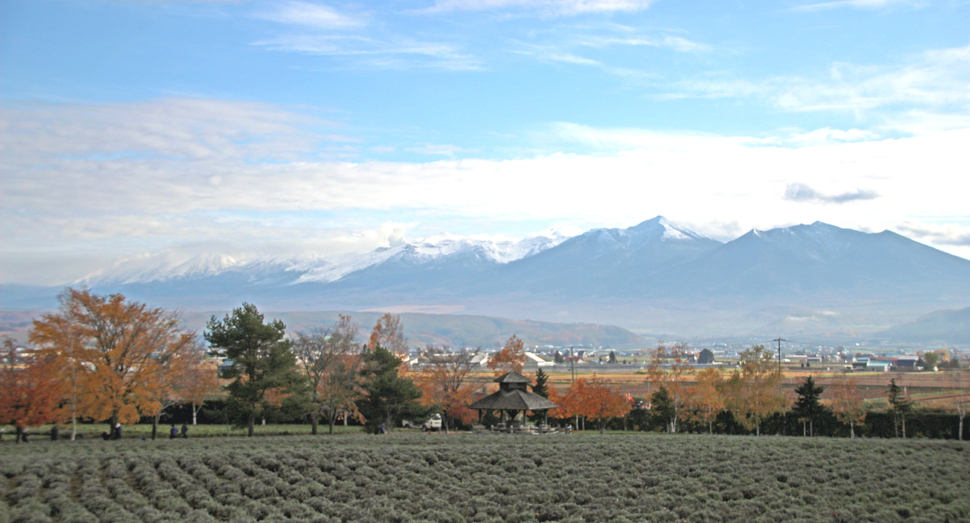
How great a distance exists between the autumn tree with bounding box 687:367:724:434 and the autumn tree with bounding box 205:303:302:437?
30.4m

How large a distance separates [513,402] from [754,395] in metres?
18.7

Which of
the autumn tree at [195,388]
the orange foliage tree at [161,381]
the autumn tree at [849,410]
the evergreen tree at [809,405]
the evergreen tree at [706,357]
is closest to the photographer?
the orange foliage tree at [161,381]

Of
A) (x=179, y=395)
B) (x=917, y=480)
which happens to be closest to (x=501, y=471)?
(x=917, y=480)

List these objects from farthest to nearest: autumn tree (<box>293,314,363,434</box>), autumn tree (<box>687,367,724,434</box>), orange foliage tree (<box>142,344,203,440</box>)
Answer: autumn tree (<box>687,367,724,434</box>) → autumn tree (<box>293,314,363,434</box>) → orange foliage tree (<box>142,344,203,440</box>)

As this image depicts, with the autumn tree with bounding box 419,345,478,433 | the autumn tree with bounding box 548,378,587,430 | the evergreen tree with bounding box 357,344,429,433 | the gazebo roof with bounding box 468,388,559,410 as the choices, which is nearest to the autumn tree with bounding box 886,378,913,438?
the autumn tree with bounding box 548,378,587,430

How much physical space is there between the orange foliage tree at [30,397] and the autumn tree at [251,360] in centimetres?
861

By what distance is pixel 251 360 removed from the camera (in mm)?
43562

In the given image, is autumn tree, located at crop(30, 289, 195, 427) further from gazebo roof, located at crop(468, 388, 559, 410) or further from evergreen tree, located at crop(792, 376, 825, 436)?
evergreen tree, located at crop(792, 376, 825, 436)

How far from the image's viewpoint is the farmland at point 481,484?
19.2 meters

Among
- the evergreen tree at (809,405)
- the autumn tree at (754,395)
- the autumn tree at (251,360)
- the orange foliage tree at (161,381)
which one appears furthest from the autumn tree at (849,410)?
the orange foliage tree at (161,381)

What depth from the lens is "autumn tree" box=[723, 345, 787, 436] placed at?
4928 centimetres

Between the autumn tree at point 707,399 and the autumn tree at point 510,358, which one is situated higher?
the autumn tree at point 510,358

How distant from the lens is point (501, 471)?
2408cm

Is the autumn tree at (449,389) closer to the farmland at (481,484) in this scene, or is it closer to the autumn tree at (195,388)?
the autumn tree at (195,388)
